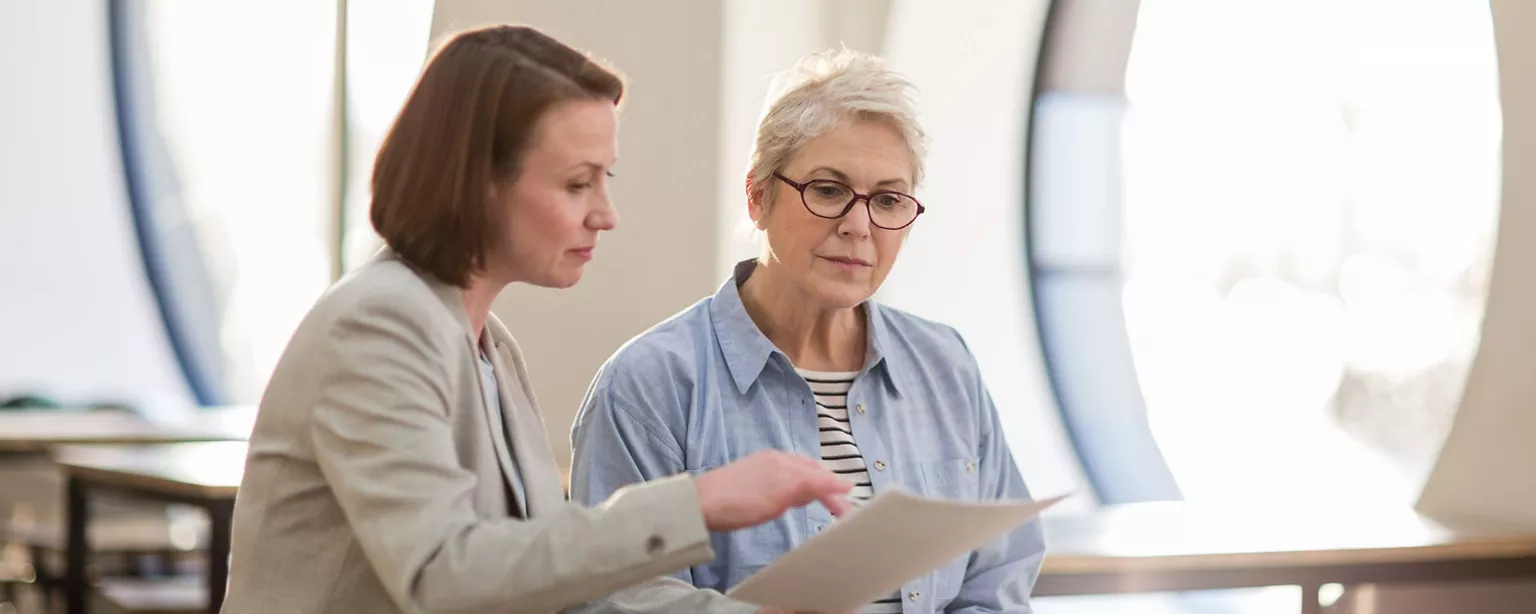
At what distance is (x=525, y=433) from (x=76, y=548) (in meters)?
2.83

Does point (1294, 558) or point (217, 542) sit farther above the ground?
point (1294, 558)

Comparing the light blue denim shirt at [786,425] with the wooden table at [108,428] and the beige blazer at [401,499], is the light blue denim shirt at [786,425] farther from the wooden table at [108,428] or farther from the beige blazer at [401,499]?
the wooden table at [108,428]

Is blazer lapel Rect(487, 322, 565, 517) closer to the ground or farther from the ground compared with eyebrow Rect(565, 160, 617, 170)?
closer to the ground

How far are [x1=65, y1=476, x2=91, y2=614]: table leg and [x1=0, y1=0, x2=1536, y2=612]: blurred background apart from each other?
1186 millimetres

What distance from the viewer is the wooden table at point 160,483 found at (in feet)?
10.7

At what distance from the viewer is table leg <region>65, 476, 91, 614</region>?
12.8 feet

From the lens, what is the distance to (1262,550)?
3.03 meters

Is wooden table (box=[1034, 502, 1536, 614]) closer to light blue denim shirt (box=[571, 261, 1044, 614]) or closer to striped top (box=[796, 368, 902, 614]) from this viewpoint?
light blue denim shirt (box=[571, 261, 1044, 614])

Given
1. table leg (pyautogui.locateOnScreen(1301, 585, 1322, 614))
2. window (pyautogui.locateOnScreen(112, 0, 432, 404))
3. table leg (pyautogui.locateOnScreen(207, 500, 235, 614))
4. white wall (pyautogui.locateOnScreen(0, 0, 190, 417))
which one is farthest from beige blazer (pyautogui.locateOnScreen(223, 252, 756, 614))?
white wall (pyautogui.locateOnScreen(0, 0, 190, 417))

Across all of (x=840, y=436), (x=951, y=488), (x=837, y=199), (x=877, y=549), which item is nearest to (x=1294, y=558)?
(x=951, y=488)

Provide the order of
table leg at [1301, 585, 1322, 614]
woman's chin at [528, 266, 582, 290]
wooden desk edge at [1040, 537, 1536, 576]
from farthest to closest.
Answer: table leg at [1301, 585, 1322, 614] → wooden desk edge at [1040, 537, 1536, 576] → woman's chin at [528, 266, 582, 290]

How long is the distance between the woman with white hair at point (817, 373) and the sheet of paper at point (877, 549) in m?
0.33

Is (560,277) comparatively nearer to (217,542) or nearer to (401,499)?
(401,499)

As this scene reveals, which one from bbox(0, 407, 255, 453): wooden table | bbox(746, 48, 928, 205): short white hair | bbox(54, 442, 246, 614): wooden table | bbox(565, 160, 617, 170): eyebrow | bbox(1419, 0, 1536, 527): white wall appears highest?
bbox(746, 48, 928, 205): short white hair
